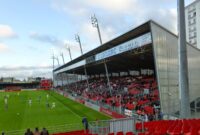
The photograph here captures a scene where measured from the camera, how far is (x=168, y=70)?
33750 millimetres

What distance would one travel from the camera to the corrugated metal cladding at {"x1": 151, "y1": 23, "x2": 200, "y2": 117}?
32.6m

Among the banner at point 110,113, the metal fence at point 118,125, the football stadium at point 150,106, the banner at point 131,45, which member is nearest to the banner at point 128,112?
the football stadium at point 150,106

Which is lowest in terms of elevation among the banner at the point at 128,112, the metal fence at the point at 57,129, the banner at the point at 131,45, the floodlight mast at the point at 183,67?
the metal fence at the point at 57,129

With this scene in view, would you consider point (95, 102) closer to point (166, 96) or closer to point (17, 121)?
point (17, 121)

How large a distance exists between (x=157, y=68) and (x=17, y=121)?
1728 centimetres

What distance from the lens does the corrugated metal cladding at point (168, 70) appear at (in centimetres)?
3256

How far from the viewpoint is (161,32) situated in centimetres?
3309

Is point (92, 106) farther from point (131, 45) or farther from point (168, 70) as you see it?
point (168, 70)

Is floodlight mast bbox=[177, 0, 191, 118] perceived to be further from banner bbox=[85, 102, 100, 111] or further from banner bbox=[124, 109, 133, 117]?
banner bbox=[85, 102, 100, 111]

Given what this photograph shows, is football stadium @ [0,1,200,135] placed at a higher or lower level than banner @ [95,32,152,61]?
lower

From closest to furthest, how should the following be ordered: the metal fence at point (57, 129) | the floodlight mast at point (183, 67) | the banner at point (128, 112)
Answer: the floodlight mast at point (183, 67), the metal fence at point (57, 129), the banner at point (128, 112)

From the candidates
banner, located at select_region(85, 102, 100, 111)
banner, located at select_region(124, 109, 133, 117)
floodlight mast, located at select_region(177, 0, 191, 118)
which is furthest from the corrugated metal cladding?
banner, located at select_region(85, 102, 100, 111)

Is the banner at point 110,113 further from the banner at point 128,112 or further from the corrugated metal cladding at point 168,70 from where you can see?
the corrugated metal cladding at point 168,70

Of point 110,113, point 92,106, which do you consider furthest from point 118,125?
point 92,106
